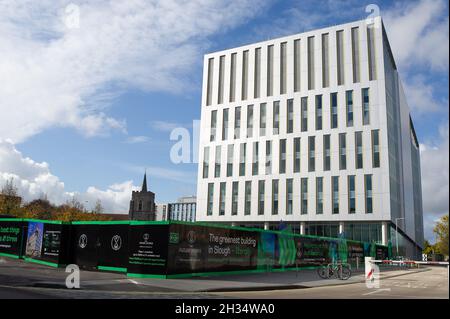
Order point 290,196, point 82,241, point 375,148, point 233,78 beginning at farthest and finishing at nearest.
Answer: point 233,78 → point 290,196 → point 375,148 → point 82,241

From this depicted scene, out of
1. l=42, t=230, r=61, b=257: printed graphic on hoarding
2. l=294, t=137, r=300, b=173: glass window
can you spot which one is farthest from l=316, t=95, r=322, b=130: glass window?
l=42, t=230, r=61, b=257: printed graphic on hoarding

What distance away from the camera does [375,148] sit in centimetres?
5925

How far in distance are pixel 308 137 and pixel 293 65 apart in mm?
11944

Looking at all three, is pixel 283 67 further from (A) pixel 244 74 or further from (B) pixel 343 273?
(B) pixel 343 273

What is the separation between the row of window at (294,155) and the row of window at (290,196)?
178 cm

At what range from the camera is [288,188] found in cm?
6375

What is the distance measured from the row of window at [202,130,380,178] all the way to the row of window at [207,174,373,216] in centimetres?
178

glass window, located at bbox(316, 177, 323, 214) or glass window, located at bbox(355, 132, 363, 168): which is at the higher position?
glass window, located at bbox(355, 132, 363, 168)

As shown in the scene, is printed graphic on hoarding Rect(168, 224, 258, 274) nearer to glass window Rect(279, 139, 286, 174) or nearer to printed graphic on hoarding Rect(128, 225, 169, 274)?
printed graphic on hoarding Rect(128, 225, 169, 274)

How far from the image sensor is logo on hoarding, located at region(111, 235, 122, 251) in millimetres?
21844

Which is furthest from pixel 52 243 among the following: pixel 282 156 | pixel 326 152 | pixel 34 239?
pixel 326 152

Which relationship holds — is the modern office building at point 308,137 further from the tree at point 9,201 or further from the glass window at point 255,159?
the tree at point 9,201
